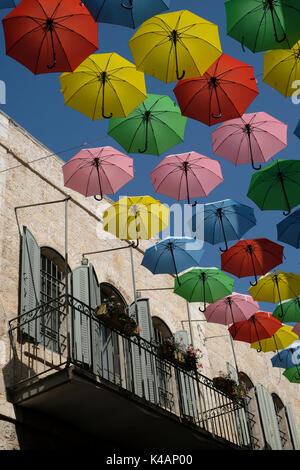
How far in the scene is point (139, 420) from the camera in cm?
1096

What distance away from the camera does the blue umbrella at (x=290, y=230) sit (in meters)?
11.7

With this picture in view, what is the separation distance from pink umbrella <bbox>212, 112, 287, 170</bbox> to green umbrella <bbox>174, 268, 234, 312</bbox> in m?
3.11

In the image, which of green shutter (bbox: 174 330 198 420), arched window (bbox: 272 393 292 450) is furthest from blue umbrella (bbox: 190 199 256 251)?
arched window (bbox: 272 393 292 450)

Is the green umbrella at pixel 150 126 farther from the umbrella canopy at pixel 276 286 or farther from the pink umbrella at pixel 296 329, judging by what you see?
the pink umbrella at pixel 296 329

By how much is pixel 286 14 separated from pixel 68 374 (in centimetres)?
562

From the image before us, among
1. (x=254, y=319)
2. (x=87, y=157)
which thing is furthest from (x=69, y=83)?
(x=254, y=319)

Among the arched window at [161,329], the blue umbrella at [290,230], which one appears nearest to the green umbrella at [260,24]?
the blue umbrella at [290,230]

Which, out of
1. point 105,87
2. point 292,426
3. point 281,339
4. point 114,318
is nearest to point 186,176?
point 105,87

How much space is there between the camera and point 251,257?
12.2 m

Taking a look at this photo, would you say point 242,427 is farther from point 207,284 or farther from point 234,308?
point 207,284

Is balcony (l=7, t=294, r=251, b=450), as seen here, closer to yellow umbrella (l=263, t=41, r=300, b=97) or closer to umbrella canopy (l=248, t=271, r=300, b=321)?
umbrella canopy (l=248, t=271, r=300, b=321)

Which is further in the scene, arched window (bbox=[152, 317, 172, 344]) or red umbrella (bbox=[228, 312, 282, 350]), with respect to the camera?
arched window (bbox=[152, 317, 172, 344])

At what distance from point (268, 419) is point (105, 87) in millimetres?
11192

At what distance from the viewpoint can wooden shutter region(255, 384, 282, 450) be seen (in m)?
17.0
